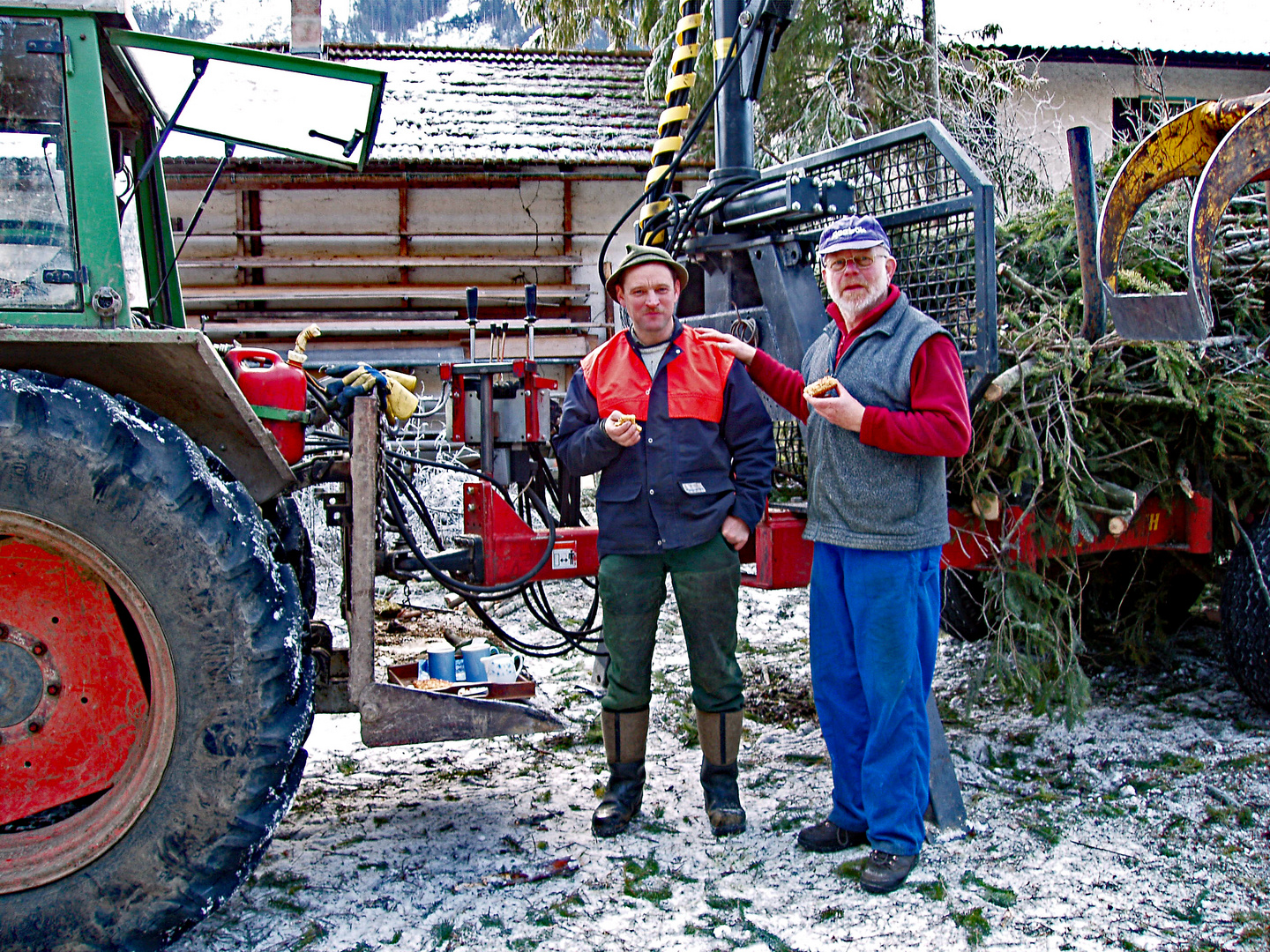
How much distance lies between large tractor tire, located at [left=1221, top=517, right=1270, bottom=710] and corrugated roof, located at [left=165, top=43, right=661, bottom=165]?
7533 millimetres

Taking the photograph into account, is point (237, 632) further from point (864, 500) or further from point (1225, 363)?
point (1225, 363)

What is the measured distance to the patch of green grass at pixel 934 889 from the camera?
2.78 metres

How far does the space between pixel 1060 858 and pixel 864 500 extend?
121 centimetres

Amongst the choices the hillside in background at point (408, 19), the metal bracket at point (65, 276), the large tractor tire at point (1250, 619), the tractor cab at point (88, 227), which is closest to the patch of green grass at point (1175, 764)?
the large tractor tire at point (1250, 619)

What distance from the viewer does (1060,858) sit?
2.99 metres

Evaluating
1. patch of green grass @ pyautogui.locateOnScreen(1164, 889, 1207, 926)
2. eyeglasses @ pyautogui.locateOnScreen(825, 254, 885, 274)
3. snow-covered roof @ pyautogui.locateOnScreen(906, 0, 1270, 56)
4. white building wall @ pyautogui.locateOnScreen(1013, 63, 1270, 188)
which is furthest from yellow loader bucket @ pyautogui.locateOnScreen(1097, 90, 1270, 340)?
white building wall @ pyautogui.locateOnScreen(1013, 63, 1270, 188)

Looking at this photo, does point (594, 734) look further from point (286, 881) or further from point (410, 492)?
point (286, 881)

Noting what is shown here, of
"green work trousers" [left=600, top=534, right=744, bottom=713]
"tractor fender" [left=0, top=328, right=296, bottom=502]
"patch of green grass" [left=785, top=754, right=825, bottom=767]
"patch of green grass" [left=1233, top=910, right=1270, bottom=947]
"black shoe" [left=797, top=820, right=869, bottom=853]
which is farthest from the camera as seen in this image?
"patch of green grass" [left=785, top=754, right=825, bottom=767]

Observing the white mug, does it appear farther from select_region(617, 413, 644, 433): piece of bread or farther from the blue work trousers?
the blue work trousers

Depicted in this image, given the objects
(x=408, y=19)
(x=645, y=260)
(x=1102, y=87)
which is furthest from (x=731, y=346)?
(x=408, y=19)

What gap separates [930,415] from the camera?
2.82 meters

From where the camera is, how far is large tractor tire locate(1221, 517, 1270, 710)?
151 inches

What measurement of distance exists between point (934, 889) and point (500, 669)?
157 cm

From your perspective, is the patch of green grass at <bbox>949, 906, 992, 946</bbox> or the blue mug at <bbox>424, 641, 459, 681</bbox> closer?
the patch of green grass at <bbox>949, 906, 992, 946</bbox>
